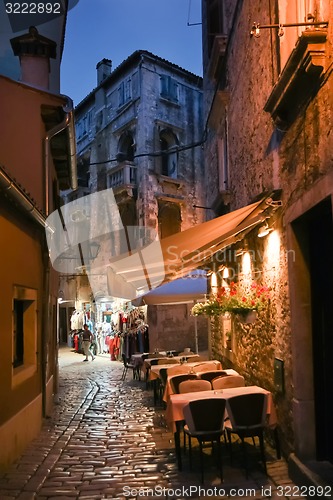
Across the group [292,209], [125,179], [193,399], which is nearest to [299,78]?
[292,209]

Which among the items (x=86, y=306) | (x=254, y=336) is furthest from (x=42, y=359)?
(x=86, y=306)

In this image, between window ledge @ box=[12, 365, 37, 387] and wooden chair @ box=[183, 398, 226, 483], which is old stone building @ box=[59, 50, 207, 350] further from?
wooden chair @ box=[183, 398, 226, 483]

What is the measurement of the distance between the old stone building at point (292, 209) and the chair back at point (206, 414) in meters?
0.91

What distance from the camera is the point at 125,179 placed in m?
21.4

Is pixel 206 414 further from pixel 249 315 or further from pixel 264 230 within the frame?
pixel 264 230

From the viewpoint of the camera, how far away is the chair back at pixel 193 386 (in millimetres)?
7027

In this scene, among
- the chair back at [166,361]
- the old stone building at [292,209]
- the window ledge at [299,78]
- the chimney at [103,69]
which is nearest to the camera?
the window ledge at [299,78]

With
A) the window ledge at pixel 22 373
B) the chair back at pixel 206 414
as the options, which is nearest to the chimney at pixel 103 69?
the window ledge at pixel 22 373

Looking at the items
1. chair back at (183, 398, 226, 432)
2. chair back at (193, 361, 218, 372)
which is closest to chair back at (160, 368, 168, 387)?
chair back at (193, 361, 218, 372)

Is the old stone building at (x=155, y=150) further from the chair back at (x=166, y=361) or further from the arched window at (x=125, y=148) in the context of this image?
the chair back at (x=166, y=361)

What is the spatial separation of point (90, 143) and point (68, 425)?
1980cm

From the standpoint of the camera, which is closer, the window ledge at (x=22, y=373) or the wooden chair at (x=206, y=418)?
the wooden chair at (x=206, y=418)

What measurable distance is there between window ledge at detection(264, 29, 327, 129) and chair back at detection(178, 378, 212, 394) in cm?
407

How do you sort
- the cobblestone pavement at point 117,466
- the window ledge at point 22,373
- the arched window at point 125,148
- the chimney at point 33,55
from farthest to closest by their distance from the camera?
the arched window at point 125,148, the chimney at point 33,55, the window ledge at point 22,373, the cobblestone pavement at point 117,466
